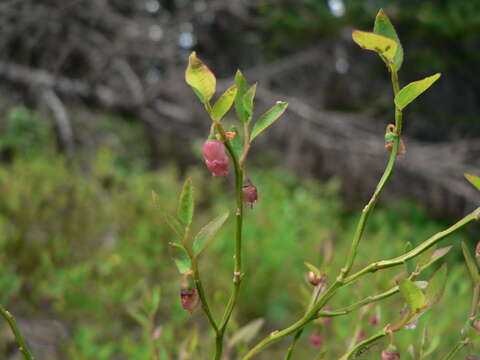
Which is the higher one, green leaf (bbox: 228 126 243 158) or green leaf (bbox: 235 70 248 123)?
green leaf (bbox: 235 70 248 123)

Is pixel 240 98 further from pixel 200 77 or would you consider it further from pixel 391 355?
pixel 391 355

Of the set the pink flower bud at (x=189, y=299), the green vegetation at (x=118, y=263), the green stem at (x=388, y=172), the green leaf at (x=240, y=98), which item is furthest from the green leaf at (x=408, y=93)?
the green vegetation at (x=118, y=263)

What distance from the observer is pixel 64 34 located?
3.58 metres

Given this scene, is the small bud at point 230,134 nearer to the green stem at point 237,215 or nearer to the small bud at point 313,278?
the green stem at point 237,215

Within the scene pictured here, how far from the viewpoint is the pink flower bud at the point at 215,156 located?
0.37 meters

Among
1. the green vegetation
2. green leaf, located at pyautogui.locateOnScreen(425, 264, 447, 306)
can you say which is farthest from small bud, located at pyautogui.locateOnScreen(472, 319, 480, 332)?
the green vegetation

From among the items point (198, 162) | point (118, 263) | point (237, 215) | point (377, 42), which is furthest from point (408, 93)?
point (198, 162)

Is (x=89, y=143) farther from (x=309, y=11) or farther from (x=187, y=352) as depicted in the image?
(x=187, y=352)

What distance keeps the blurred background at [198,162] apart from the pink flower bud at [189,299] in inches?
7.5

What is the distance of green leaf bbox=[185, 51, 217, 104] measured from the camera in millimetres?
350

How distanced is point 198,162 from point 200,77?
401cm

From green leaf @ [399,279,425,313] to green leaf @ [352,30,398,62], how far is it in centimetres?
16

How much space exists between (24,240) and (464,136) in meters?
4.14

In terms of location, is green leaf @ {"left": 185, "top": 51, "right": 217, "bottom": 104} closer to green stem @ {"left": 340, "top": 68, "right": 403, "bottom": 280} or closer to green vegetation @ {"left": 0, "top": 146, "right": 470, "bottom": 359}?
green stem @ {"left": 340, "top": 68, "right": 403, "bottom": 280}
